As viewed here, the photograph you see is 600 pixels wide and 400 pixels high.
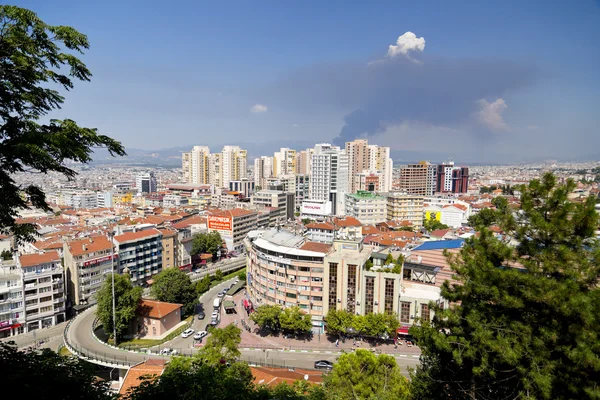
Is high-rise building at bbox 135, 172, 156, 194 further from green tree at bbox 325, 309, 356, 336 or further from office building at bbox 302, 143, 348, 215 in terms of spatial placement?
green tree at bbox 325, 309, 356, 336

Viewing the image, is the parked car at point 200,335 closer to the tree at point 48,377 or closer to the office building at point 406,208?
the tree at point 48,377

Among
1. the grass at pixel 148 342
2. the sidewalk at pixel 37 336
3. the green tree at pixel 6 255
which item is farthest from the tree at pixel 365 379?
the green tree at pixel 6 255

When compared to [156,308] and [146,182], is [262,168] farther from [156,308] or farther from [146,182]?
[156,308]

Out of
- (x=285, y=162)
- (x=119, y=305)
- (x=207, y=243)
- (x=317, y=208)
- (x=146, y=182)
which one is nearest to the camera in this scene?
(x=119, y=305)

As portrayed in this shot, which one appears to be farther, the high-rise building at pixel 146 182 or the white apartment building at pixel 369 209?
the high-rise building at pixel 146 182

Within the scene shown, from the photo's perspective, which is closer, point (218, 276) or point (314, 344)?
point (314, 344)

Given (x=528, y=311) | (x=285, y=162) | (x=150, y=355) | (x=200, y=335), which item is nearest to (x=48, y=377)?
(x=528, y=311)
